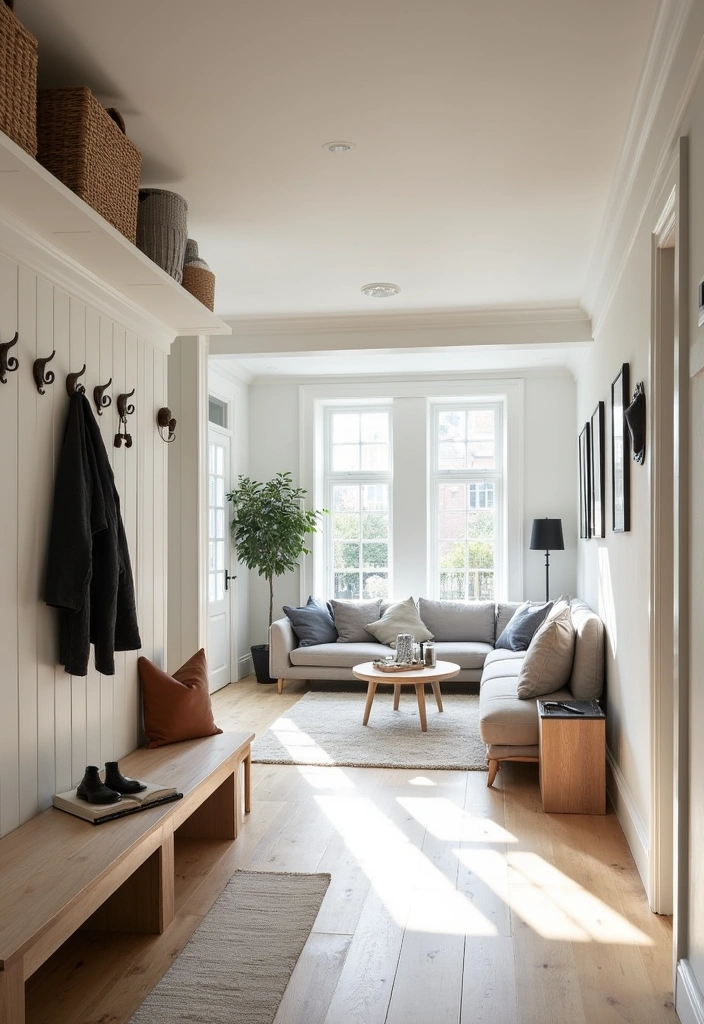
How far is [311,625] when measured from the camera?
736 cm

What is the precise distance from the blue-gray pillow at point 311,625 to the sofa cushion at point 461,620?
2.66 ft

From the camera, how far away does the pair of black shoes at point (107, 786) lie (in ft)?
9.18

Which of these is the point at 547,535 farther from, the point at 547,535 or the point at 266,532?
the point at 266,532

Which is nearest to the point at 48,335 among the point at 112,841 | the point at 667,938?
the point at 112,841

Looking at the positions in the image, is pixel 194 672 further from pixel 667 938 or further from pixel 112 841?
pixel 667 938

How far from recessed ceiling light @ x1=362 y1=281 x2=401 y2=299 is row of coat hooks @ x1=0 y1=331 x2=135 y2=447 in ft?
6.79

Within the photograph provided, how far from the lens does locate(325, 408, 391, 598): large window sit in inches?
323

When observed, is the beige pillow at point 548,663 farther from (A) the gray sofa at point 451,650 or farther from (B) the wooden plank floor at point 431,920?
(B) the wooden plank floor at point 431,920

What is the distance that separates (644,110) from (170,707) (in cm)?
286

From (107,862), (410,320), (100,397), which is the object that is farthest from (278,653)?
(107,862)

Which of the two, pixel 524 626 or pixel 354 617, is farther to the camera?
pixel 354 617

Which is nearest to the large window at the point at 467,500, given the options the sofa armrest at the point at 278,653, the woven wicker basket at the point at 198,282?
the sofa armrest at the point at 278,653

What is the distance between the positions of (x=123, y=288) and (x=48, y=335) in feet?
1.67

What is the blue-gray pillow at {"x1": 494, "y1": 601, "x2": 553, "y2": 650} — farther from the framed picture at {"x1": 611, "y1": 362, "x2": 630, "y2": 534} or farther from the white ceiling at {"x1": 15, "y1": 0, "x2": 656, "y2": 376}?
the white ceiling at {"x1": 15, "y1": 0, "x2": 656, "y2": 376}
